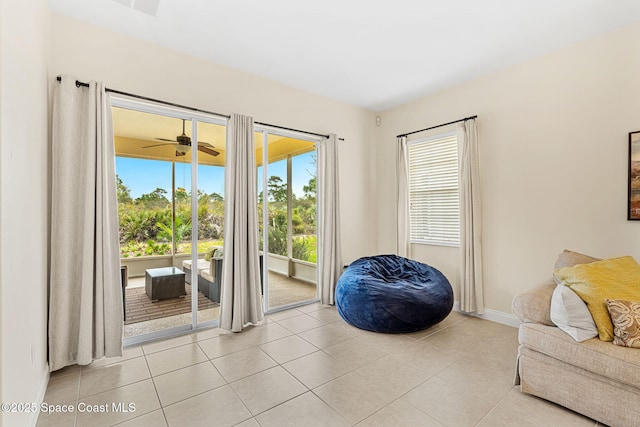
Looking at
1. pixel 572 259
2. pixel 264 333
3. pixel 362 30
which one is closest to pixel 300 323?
pixel 264 333

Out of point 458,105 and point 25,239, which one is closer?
point 25,239

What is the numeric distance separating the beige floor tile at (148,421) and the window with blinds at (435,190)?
11.7 ft

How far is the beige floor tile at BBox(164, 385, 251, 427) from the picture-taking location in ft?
6.11

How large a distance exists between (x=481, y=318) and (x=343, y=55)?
11.4 feet

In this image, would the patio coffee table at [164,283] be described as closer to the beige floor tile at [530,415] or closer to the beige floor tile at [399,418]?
the beige floor tile at [399,418]

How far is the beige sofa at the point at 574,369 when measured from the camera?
1723 mm

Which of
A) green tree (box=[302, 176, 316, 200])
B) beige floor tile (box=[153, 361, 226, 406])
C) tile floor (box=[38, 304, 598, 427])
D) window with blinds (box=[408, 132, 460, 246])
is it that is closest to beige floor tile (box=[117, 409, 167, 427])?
tile floor (box=[38, 304, 598, 427])

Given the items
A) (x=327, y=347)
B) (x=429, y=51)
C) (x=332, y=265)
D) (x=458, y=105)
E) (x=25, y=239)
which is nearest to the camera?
(x=25, y=239)

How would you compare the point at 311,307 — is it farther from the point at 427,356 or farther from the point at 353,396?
the point at 353,396

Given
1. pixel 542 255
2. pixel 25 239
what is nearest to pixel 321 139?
pixel 542 255

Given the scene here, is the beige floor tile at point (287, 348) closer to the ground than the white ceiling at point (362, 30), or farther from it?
closer to the ground

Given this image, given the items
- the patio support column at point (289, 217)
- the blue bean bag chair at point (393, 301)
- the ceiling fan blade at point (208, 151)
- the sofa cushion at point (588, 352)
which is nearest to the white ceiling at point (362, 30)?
the ceiling fan blade at point (208, 151)

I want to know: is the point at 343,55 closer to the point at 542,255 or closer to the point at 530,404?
the point at 542,255

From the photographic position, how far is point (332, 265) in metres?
4.27
